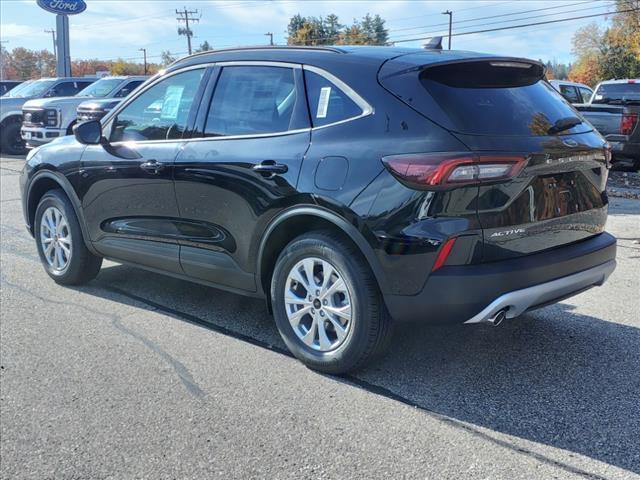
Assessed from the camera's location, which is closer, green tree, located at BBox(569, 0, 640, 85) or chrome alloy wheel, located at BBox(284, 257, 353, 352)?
chrome alloy wheel, located at BBox(284, 257, 353, 352)

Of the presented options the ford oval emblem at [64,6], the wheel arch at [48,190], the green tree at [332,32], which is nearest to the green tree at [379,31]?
the green tree at [332,32]

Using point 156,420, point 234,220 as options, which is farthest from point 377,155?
point 156,420

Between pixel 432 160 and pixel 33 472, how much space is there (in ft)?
7.49

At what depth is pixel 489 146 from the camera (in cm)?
321

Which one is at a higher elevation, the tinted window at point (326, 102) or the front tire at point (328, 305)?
the tinted window at point (326, 102)

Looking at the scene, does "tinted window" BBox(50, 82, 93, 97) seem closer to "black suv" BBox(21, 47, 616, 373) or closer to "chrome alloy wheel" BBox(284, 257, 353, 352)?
"black suv" BBox(21, 47, 616, 373)

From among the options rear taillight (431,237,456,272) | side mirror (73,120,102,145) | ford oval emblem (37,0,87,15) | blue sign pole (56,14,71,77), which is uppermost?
ford oval emblem (37,0,87,15)

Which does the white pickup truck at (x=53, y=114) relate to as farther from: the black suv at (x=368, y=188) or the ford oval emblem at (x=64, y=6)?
the black suv at (x=368, y=188)

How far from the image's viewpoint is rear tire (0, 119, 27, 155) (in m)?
18.1

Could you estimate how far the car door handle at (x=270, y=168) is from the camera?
12.2 ft

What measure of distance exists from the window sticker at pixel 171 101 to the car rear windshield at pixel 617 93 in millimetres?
13035

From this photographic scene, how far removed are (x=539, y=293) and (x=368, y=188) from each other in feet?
3.38

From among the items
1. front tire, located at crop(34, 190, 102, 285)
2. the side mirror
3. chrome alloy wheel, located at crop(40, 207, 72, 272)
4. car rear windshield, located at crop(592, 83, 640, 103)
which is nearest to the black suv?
the side mirror

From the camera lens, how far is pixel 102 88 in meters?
16.8
